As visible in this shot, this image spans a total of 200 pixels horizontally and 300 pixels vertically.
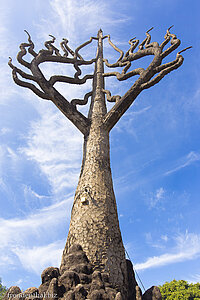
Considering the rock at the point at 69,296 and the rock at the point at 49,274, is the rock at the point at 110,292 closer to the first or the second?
the rock at the point at 69,296

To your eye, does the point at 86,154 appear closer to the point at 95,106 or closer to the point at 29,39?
the point at 95,106

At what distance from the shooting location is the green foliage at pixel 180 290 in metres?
13.6

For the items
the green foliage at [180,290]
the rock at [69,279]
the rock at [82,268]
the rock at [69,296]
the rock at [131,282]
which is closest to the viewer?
the rock at [69,296]

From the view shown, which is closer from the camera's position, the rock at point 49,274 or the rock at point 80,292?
the rock at point 80,292

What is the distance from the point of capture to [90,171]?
5.04m

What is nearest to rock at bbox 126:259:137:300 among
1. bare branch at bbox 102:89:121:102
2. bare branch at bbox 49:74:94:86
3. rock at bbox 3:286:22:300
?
rock at bbox 3:286:22:300

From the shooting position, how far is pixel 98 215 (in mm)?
4438

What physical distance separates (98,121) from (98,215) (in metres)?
2.33

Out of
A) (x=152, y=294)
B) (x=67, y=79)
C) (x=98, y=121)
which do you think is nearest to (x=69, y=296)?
(x=152, y=294)

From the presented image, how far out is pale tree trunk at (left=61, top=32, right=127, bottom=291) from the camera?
4.01 metres

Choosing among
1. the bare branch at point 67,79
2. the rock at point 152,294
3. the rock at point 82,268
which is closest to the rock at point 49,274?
the rock at point 82,268

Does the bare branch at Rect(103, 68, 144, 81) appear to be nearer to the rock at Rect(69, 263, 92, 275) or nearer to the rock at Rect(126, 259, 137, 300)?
the rock at Rect(126, 259, 137, 300)

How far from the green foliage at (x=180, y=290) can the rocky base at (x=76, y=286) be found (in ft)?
37.8

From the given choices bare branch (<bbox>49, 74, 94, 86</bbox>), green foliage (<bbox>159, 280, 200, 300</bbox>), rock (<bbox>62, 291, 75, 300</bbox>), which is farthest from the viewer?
green foliage (<bbox>159, 280, 200, 300</bbox>)
